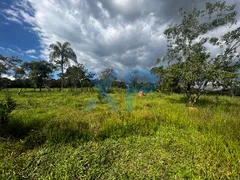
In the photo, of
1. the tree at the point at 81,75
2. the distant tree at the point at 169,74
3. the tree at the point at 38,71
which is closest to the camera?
the distant tree at the point at 169,74

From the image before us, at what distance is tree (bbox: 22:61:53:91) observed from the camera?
2659 centimetres

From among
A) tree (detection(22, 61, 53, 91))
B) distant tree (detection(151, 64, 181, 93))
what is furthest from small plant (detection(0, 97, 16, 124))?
tree (detection(22, 61, 53, 91))

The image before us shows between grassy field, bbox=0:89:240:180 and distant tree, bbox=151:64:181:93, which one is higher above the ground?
distant tree, bbox=151:64:181:93

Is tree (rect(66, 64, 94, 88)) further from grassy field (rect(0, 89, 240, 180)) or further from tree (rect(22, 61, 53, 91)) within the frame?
grassy field (rect(0, 89, 240, 180))

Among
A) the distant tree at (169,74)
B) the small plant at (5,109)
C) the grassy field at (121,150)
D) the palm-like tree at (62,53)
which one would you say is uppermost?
the palm-like tree at (62,53)

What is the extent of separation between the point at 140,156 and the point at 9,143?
115 inches

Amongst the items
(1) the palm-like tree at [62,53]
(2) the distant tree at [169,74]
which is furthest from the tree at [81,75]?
(2) the distant tree at [169,74]

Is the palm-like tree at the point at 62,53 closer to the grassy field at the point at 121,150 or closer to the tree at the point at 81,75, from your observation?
the tree at the point at 81,75

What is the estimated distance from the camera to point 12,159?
2264 millimetres

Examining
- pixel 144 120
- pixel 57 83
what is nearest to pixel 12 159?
pixel 144 120

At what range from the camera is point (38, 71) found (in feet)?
90.9

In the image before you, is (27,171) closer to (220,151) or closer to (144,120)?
(144,120)

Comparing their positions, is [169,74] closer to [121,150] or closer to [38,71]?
[121,150]

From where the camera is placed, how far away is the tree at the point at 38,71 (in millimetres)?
26586
